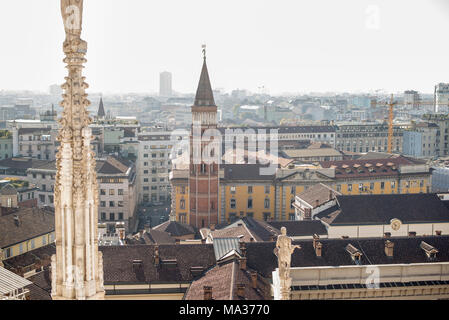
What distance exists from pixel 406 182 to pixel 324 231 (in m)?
15.0

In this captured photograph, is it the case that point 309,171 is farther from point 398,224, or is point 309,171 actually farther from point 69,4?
point 69,4

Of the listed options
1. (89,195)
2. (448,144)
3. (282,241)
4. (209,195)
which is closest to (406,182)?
(209,195)

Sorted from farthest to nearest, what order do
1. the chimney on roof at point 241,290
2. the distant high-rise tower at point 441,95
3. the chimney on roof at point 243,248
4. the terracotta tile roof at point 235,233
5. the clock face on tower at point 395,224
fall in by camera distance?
1. the distant high-rise tower at point 441,95
2. the clock face on tower at point 395,224
3. the terracotta tile roof at point 235,233
4. the chimney on roof at point 243,248
5. the chimney on roof at point 241,290

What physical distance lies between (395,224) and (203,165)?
11.3 metres

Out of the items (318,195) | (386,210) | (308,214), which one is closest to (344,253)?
(386,210)

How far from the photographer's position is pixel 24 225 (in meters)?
21.7

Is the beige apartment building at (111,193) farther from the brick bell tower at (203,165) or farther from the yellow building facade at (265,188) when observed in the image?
the brick bell tower at (203,165)

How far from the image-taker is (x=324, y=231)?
24578 mm

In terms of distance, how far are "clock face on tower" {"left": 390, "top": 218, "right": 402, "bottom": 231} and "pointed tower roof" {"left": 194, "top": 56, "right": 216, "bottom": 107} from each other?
11614mm

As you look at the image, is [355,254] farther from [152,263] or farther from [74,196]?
[74,196]

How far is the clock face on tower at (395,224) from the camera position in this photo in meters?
24.5

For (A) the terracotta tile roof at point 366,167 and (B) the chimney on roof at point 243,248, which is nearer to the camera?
(B) the chimney on roof at point 243,248

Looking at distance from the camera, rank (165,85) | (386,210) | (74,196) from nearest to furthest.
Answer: (74,196), (386,210), (165,85)

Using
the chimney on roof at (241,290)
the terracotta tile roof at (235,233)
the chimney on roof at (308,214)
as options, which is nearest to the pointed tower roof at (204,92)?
the chimney on roof at (308,214)
